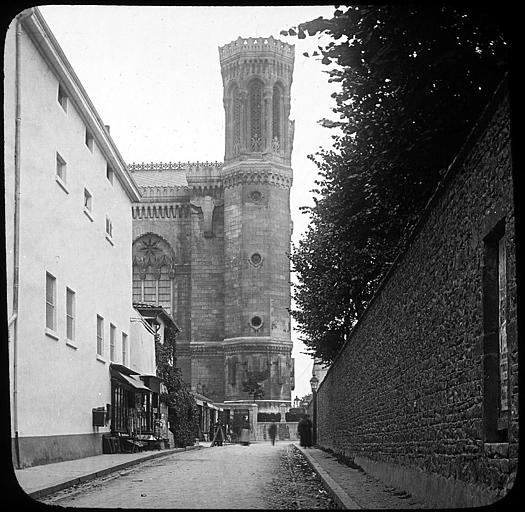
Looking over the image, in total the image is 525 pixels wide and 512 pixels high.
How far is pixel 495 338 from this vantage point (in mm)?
8617

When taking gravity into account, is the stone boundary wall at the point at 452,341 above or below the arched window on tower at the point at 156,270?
below

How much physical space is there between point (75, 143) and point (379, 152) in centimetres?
1309

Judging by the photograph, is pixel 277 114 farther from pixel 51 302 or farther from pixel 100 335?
pixel 51 302

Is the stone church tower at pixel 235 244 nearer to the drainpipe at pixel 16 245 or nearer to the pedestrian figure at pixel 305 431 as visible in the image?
the pedestrian figure at pixel 305 431

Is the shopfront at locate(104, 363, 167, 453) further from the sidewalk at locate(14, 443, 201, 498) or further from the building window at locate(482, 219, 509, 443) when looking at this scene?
the building window at locate(482, 219, 509, 443)

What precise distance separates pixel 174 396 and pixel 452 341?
1309 inches

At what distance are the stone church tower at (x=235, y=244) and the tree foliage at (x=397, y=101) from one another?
64165mm

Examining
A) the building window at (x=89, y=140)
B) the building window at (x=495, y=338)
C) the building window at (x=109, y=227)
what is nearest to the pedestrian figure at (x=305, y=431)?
the building window at (x=109, y=227)

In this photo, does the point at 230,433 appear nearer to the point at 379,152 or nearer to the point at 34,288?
the point at 34,288

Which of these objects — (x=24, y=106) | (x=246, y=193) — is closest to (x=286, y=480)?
(x=24, y=106)

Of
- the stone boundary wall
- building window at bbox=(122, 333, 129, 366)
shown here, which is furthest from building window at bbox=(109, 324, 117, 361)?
the stone boundary wall

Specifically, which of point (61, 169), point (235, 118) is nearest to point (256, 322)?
point (235, 118)

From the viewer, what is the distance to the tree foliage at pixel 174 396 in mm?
42031

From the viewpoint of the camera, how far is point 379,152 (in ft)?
45.4
